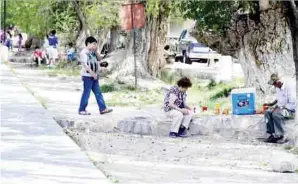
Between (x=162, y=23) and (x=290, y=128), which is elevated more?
(x=162, y=23)

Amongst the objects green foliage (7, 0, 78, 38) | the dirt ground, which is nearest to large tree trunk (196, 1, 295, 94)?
the dirt ground

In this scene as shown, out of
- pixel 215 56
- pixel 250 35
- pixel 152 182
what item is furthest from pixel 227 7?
pixel 215 56

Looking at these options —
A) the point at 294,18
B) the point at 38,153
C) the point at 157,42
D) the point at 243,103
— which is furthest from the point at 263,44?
the point at 38,153

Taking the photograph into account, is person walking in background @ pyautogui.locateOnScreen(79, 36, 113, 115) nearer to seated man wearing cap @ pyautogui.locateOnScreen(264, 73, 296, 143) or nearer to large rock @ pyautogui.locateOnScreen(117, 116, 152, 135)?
large rock @ pyautogui.locateOnScreen(117, 116, 152, 135)

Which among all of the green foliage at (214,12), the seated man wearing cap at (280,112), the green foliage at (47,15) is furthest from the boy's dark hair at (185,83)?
the green foliage at (47,15)

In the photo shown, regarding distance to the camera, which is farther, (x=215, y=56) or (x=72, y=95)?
(x=215, y=56)

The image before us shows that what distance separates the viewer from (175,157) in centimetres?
1085

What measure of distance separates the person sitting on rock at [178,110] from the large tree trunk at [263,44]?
154 inches

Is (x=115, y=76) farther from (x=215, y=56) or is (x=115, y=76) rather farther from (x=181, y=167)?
(x=181, y=167)

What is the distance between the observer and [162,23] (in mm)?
22719

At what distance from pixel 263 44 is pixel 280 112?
465cm

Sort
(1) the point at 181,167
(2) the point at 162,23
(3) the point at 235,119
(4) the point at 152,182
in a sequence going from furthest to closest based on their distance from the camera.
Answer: (2) the point at 162,23
(3) the point at 235,119
(1) the point at 181,167
(4) the point at 152,182

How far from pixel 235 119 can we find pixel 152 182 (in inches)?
190

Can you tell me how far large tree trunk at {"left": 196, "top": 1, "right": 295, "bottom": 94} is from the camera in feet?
54.3
